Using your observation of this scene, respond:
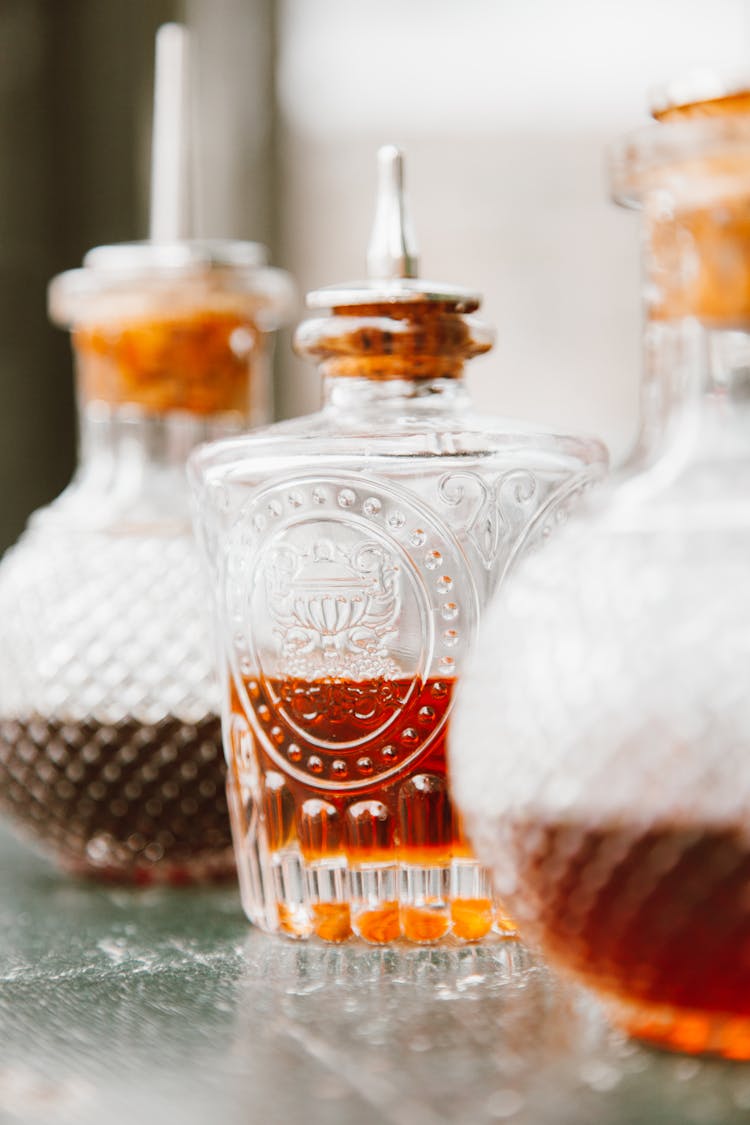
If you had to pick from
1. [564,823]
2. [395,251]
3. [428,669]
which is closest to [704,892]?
[564,823]

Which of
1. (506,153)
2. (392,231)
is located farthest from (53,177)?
(392,231)

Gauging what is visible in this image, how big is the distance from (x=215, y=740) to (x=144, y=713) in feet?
0.09

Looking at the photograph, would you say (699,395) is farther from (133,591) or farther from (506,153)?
(506,153)

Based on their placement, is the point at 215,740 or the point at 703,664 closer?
the point at 703,664

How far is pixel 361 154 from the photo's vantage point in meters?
1.15

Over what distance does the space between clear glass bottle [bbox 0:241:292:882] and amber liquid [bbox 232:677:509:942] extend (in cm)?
10

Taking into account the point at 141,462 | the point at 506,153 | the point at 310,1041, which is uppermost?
the point at 506,153

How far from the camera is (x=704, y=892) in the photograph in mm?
301

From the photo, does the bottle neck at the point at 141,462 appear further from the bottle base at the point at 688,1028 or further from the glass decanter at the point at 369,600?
the bottle base at the point at 688,1028

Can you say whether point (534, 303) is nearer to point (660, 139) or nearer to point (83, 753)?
point (83, 753)

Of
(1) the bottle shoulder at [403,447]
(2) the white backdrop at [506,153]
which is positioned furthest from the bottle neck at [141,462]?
(2) the white backdrop at [506,153]

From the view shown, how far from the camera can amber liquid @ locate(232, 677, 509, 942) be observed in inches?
16.9

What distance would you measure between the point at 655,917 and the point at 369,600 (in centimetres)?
15

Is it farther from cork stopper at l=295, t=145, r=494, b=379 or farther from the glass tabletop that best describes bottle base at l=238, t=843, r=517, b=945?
cork stopper at l=295, t=145, r=494, b=379
